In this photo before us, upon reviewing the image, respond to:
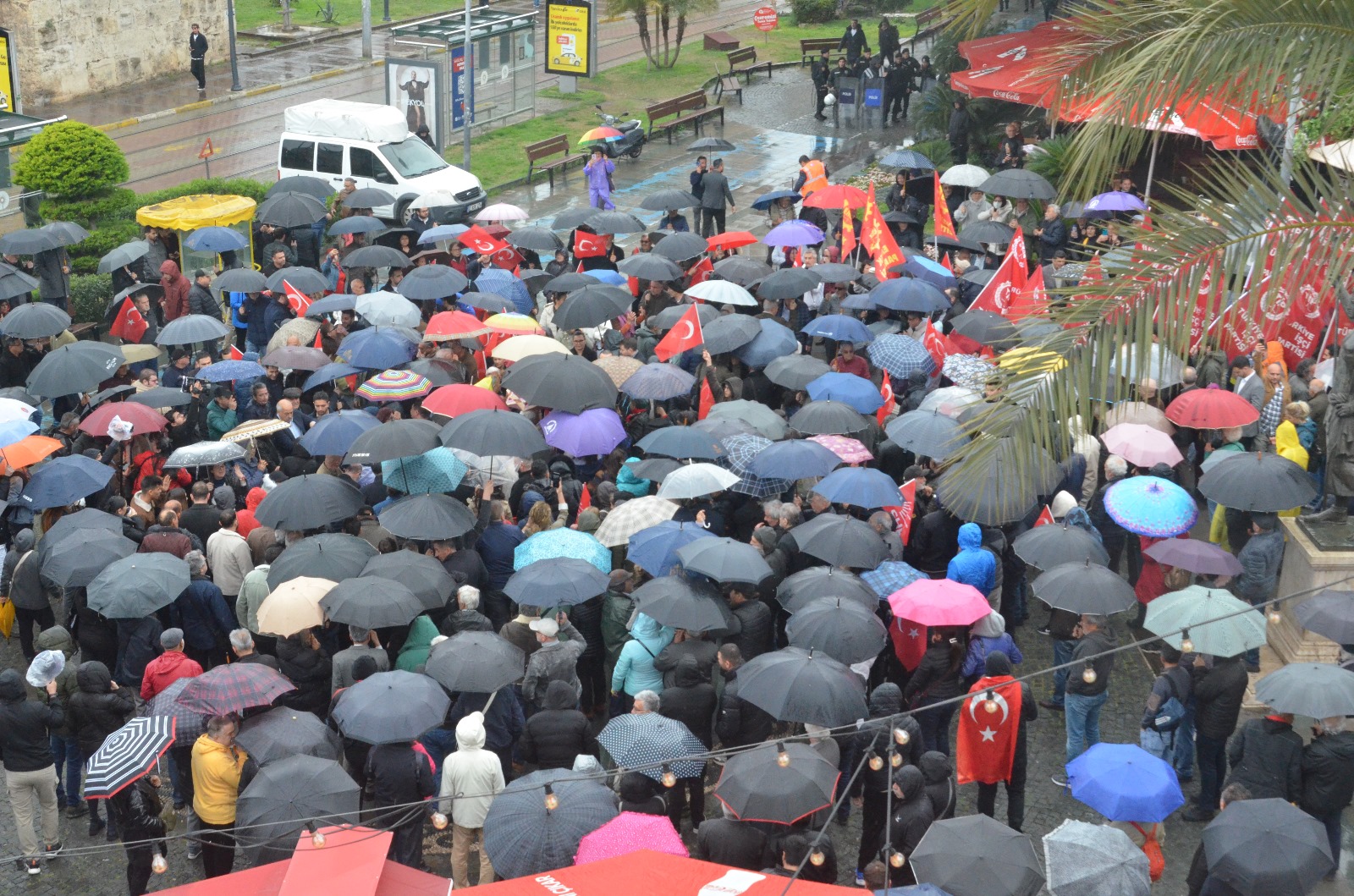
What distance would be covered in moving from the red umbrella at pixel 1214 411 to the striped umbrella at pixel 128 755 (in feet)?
28.4

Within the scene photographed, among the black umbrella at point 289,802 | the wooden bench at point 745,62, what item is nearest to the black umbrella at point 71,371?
the black umbrella at point 289,802

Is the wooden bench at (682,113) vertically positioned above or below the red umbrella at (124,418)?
below

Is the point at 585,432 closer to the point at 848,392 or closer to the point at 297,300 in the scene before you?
the point at 848,392

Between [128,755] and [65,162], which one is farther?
[65,162]

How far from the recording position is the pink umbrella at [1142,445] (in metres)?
12.7

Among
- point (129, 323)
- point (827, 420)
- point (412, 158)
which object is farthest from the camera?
point (412, 158)

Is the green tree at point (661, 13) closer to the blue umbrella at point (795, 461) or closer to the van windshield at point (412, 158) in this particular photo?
the van windshield at point (412, 158)

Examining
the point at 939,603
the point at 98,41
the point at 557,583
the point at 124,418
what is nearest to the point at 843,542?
the point at 939,603

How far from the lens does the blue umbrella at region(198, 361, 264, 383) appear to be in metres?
14.2

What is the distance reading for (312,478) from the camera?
1183 centimetres

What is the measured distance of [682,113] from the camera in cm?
3347

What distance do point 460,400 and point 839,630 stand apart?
A: 5098 millimetres

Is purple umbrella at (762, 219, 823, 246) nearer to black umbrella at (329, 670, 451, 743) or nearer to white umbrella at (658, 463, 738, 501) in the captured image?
white umbrella at (658, 463, 738, 501)

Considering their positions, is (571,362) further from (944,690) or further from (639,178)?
(639,178)
